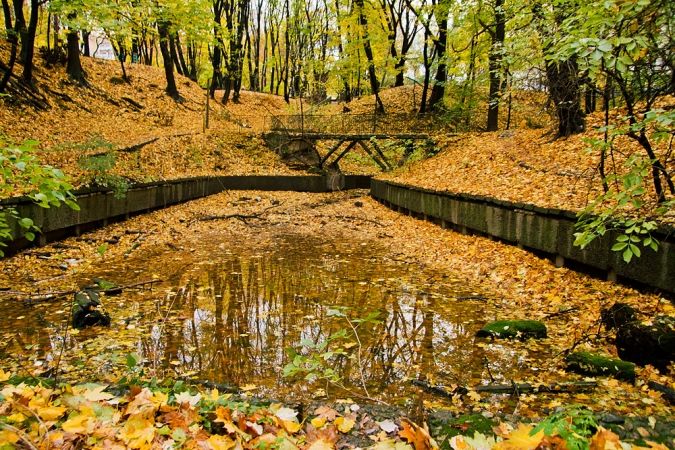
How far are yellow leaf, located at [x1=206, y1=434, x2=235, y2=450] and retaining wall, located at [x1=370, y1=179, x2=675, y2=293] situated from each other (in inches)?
200

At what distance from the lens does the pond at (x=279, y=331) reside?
4488 millimetres

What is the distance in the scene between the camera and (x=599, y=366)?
14.3 feet

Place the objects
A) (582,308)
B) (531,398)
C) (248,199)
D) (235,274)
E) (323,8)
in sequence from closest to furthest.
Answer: (531,398)
(582,308)
(235,274)
(248,199)
(323,8)

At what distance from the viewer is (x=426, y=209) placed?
44.5 ft

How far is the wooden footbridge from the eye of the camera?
2420 centimetres

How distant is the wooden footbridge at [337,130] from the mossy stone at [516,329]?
1853cm

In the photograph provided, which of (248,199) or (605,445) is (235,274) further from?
(248,199)

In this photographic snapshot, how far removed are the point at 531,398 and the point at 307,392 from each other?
2.13 meters

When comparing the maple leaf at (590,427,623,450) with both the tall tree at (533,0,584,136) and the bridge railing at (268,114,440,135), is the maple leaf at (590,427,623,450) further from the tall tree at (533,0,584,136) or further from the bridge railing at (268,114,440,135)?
the bridge railing at (268,114,440,135)

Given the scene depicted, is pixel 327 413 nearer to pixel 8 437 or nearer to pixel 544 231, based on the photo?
pixel 8 437

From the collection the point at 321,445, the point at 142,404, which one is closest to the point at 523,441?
the point at 321,445

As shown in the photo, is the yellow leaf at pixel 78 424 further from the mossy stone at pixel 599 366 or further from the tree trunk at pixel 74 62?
the tree trunk at pixel 74 62

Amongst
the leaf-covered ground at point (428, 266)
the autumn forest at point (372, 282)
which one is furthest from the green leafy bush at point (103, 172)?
the leaf-covered ground at point (428, 266)

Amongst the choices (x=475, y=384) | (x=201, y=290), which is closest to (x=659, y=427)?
(x=475, y=384)
